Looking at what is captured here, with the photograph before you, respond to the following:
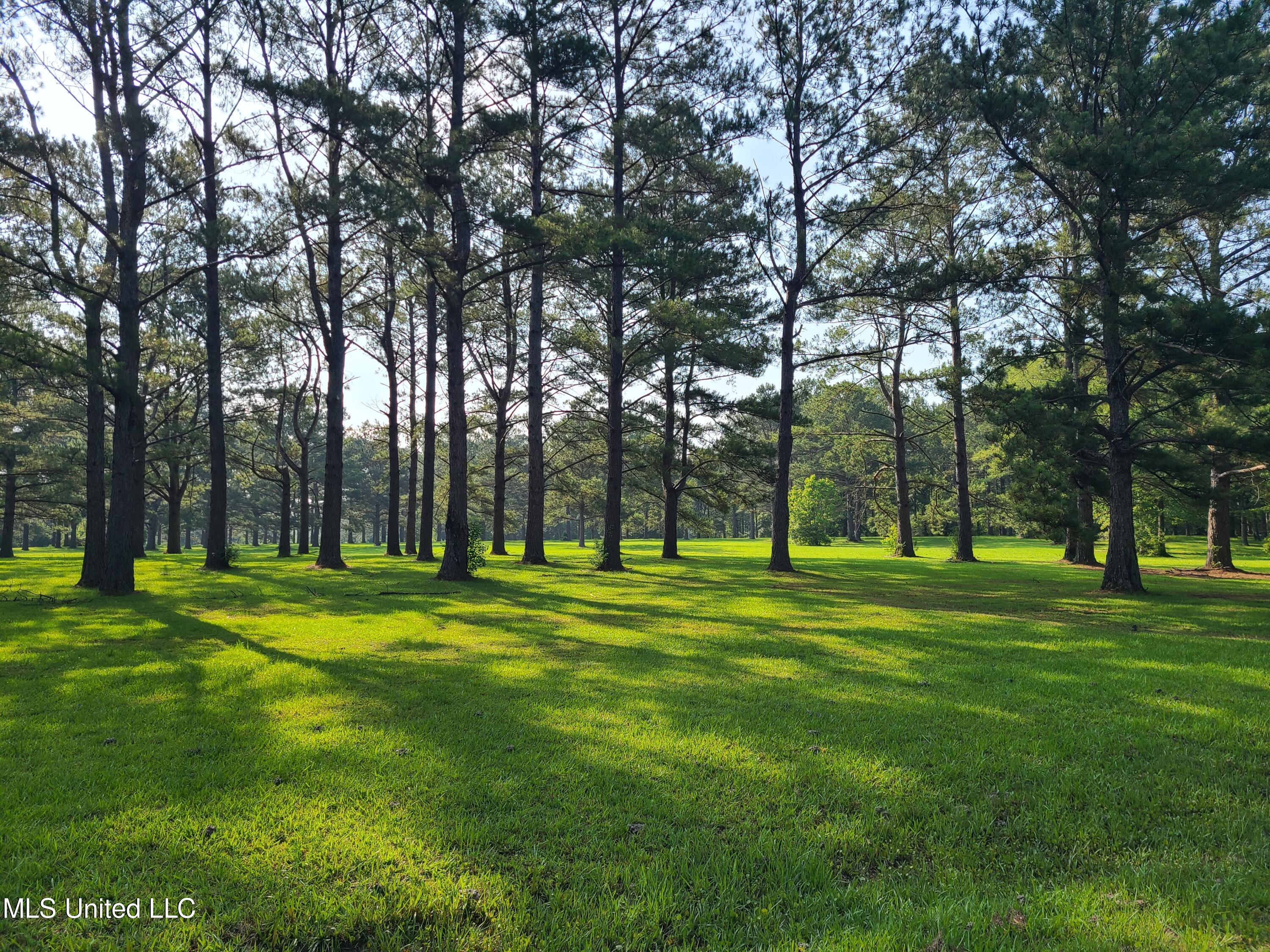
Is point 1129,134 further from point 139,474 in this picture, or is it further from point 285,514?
point 285,514

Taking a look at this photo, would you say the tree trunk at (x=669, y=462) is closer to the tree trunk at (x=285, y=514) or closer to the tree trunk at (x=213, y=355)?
the tree trunk at (x=213, y=355)

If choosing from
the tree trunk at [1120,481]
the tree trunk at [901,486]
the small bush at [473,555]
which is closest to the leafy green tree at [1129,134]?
the tree trunk at [1120,481]

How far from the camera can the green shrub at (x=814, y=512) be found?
42.4m

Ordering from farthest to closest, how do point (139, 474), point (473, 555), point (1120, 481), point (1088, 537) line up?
point (139, 474) → point (1088, 537) → point (473, 555) → point (1120, 481)

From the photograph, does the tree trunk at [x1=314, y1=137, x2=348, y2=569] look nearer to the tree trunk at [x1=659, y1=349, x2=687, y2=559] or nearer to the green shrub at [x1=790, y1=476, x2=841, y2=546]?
the tree trunk at [x1=659, y1=349, x2=687, y2=559]

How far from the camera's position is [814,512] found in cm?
4350

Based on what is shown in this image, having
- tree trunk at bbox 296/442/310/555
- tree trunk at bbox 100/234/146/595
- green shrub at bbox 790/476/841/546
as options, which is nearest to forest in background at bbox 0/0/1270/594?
tree trunk at bbox 100/234/146/595

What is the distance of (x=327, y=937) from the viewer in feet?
7.72

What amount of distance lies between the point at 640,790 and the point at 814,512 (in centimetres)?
4192

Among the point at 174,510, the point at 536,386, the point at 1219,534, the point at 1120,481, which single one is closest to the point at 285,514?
the point at 174,510

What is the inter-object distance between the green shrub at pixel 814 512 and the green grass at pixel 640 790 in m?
34.8

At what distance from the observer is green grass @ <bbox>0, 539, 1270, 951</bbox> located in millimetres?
2469

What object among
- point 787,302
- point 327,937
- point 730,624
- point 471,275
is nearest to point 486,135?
point 471,275

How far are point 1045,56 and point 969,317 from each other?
5764 mm
